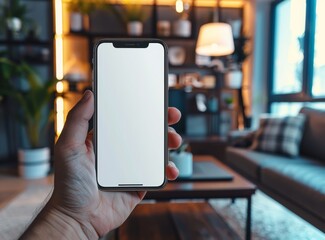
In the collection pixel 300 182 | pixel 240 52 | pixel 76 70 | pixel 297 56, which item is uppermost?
pixel 240 52

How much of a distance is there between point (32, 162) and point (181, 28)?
2193mm

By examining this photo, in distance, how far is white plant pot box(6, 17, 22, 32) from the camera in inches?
109

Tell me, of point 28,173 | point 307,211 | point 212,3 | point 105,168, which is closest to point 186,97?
point 212,3

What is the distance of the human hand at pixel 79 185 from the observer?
547mm

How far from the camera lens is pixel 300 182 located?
1.47 meters

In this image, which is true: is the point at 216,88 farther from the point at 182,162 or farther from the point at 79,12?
the point at 182,162

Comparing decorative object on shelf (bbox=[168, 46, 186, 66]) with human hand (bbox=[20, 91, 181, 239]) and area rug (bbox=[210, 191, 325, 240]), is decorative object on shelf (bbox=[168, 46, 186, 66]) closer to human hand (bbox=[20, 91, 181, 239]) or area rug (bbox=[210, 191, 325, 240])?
area rug (bbox=[210, 191, 325, 240])

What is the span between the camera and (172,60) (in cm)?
347

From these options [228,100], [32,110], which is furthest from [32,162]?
[228,100]

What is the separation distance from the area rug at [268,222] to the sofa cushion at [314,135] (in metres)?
0.50

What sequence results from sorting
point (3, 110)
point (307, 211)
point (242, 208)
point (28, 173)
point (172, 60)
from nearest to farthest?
point (307, 211)
point (242, 208)
point (28, 173)
point (3, 110)
point (172, 60)

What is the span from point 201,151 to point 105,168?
99.9 inches

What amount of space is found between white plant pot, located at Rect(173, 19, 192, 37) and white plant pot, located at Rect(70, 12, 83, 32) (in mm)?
1104

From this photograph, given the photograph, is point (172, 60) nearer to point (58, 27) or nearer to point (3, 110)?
point (58, 27)
